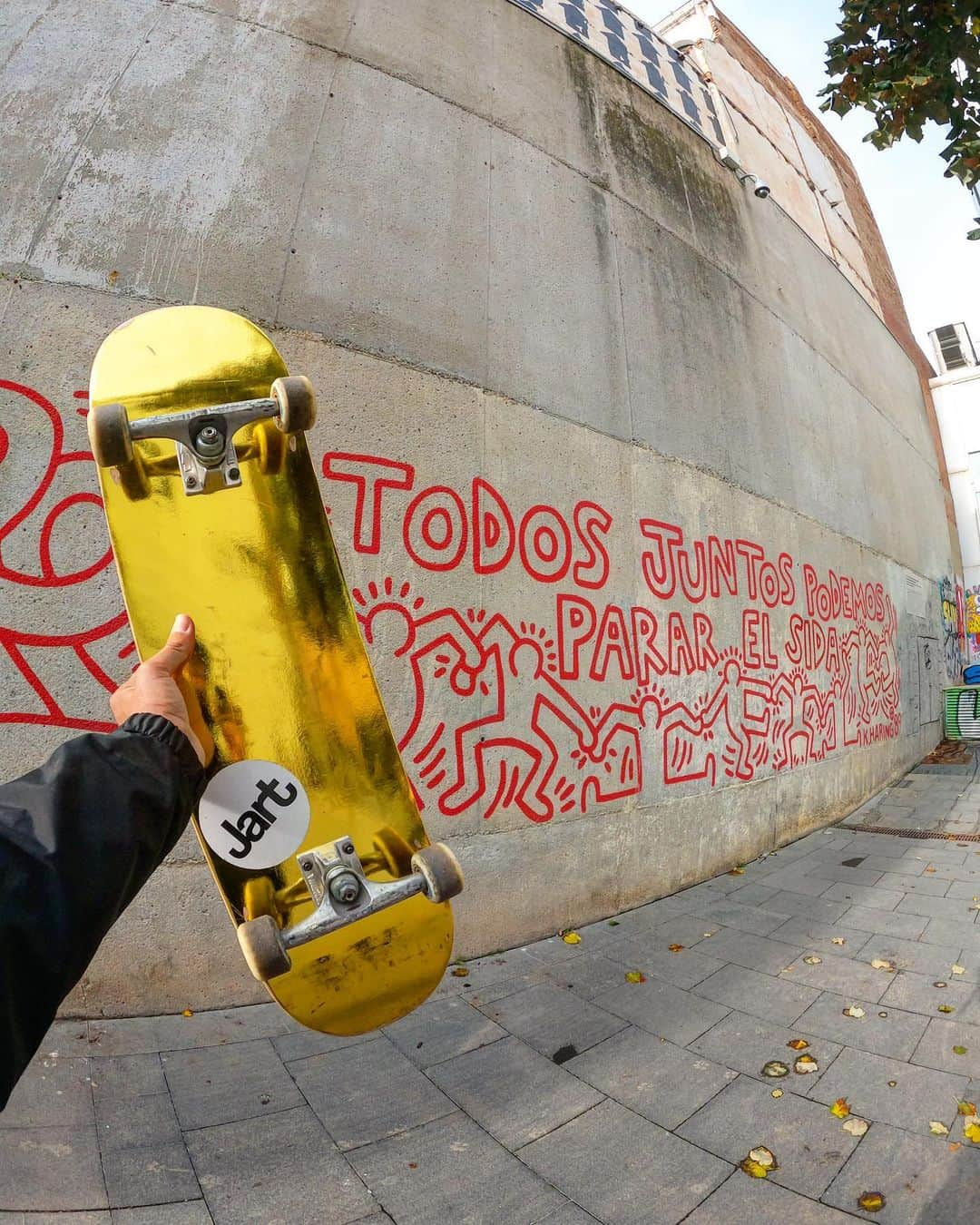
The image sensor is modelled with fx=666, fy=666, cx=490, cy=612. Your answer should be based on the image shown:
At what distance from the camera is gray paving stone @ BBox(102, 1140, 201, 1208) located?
201cm

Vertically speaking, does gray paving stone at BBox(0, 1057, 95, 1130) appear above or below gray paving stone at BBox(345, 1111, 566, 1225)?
above

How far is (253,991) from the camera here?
3.27 metres

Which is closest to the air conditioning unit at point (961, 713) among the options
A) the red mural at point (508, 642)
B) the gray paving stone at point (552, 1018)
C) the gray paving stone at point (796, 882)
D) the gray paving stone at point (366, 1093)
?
the red mural at point (508, 642)

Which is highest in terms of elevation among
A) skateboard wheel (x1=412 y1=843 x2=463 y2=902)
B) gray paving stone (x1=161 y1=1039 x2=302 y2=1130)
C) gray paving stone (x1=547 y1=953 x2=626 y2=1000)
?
skateboard wheel (x1=412 y1=843 x2=463 y2=902)

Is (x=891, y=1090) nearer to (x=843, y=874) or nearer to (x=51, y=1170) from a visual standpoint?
(x=51, y=1170)

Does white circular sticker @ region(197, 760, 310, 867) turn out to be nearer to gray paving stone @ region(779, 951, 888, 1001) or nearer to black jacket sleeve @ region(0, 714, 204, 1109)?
black jacket sleeve @ region(0, 714, 204, 1109)

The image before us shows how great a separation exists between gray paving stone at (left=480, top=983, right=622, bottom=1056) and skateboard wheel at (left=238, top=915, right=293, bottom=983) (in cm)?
197

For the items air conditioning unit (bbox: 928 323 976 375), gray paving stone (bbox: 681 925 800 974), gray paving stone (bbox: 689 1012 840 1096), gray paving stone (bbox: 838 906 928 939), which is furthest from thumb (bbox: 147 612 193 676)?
air conditioning unit (bbox: 928 323 976 375)

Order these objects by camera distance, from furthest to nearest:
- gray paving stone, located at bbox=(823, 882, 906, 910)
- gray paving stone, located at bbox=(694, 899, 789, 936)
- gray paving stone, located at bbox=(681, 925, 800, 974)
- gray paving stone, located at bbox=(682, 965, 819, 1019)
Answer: gray paving stone, located at bbox=(823, 882, 906, 910)
gray paving stone, located at bbox=(694, 899, 789, 936)
gray paving stone, located at bbox=(681, 925, 800, 974)
gray paving stone, located at bbox=(682, 965, 819, 1019)

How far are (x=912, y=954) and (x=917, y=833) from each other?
3.34m

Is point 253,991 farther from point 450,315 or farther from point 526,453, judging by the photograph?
point 450,315

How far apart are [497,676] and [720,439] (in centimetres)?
338

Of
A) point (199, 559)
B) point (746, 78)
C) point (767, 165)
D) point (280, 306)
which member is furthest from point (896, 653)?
point (199, 559)

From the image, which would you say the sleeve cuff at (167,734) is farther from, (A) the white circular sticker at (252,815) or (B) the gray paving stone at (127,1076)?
(B) the gray paving stone at (127,1076)
